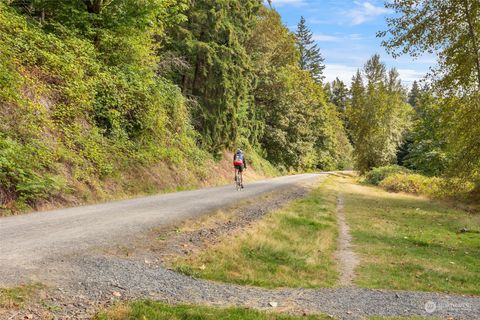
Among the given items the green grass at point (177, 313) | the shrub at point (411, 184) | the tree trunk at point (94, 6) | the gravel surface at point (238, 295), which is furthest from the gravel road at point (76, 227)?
the shrub at point (411, 184)

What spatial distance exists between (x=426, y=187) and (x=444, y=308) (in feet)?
91.8

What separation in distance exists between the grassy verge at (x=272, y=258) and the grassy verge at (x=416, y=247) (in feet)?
3.03

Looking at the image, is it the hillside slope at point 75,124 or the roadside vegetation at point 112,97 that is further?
the roadside vegetation at point 112,97

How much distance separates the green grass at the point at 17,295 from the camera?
4770 mm

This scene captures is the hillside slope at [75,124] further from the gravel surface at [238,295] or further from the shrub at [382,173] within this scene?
the shrub at [382,173]

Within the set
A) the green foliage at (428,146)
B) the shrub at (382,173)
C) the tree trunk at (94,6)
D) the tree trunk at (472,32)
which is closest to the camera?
the tree trunk at (472,32)

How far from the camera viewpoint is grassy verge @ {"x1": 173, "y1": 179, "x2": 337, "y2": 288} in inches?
304

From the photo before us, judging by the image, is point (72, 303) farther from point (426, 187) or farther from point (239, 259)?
point (426, 187)

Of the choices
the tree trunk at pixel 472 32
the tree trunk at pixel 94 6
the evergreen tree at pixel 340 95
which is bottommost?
the tree trunk at pixel 472 32

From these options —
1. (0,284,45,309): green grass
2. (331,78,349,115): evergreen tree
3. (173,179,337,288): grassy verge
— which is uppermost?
(331,78,349,115): evergreen tree

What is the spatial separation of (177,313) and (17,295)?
191 cm

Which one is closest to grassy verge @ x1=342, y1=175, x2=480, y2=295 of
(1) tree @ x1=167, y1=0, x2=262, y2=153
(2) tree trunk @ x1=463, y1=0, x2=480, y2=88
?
(2) tree trunk @ x1=463, y1=0, x2=480, y2=88

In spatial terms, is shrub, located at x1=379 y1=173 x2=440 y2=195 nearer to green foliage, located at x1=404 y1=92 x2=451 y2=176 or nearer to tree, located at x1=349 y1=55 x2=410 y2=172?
green foliage, located at x1=404 y1=92 x2=451 y2=176

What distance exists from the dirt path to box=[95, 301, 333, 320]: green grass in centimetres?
310
